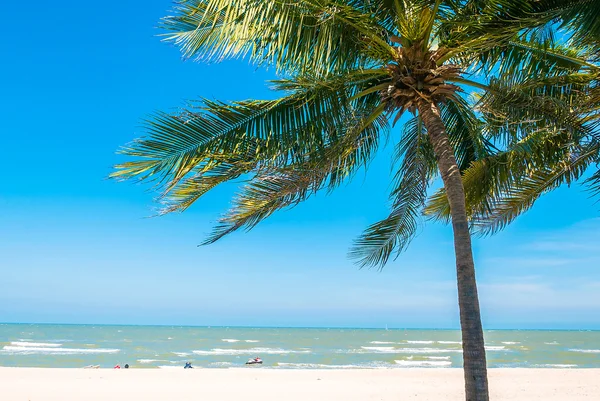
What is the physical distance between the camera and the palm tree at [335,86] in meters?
5.36

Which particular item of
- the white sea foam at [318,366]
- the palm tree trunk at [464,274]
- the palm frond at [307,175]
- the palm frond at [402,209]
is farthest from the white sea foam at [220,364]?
the palm tree trunk at [464,274]

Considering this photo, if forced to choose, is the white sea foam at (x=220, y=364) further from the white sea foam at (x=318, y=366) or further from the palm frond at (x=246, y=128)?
the palm frond at (x=246, y=128)

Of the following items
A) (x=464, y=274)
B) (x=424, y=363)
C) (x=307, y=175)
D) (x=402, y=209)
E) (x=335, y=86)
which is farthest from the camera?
(x=424, y=363)

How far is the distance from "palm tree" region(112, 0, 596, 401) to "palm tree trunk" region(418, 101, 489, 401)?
0.01 m

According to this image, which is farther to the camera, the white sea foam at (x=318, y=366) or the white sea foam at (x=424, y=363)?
the white sea foam at (x=424, y=363)

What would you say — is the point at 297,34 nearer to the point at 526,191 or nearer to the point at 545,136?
the point at 545,136

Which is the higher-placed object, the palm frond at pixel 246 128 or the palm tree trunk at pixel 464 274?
the palm frond at pixel 246 128

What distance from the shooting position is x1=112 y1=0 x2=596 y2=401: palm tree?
536 centimetres

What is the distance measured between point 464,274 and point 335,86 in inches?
84.8
